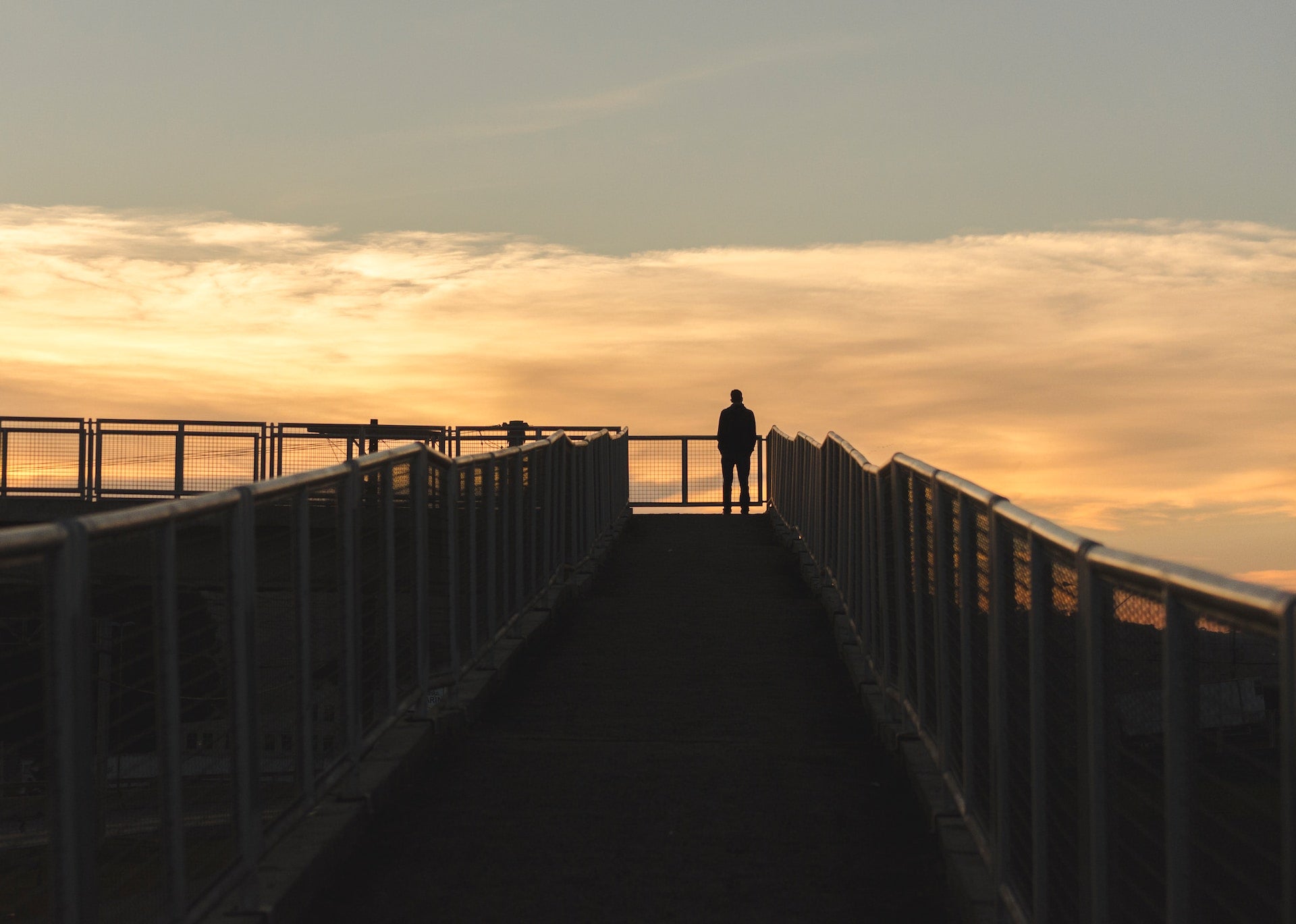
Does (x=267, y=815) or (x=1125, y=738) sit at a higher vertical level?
(x=1125, y=738)

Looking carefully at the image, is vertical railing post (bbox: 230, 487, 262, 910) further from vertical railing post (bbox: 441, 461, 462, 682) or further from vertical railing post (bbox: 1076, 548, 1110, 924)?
vertical railing post (bbox: 441, 461, 462, 682)

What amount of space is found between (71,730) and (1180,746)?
96.8 inches

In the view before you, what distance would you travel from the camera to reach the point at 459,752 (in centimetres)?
820

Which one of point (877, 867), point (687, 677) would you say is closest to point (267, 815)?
point (877, 867)

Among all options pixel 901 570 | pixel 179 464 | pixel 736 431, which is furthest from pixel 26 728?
pixel 179 464

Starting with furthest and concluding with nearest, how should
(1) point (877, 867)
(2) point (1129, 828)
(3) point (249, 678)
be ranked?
(1) point (877, 867) → (3) point (249, 678) → (2) point (1129, 828)

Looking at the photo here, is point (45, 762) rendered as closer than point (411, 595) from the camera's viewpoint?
Yes

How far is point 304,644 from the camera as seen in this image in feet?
18.5

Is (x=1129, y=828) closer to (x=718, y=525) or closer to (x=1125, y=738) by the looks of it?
(x=1125, y=738)

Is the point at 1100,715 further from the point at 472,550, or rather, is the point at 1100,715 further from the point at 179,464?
the point at 179,464

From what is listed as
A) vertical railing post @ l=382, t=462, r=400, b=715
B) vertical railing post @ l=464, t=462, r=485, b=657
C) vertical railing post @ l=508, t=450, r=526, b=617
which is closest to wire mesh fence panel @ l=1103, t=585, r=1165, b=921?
vertical railing post @ l=382, t=462, r=400, b=715

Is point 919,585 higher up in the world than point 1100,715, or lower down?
higher up

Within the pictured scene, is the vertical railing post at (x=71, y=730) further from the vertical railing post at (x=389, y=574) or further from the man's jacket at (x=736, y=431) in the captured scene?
the man's jacket at (x=736, y=431)

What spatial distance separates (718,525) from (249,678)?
1884cm
